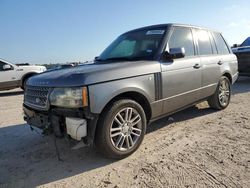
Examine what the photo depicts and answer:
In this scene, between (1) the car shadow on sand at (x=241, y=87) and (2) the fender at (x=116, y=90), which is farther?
(1) the car shadow on sand at (x=241, y=87)

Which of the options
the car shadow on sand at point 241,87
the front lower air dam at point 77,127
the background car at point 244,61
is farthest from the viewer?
the background car at point 244,61

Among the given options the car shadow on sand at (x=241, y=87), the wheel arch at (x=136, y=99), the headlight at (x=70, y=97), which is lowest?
the car shadow on sand at (x=241, y=87)

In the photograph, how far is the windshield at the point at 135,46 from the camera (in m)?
4.57

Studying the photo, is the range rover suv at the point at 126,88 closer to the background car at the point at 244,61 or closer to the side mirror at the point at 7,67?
the background car at the point at 244,61

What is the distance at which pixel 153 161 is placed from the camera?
3.64 m

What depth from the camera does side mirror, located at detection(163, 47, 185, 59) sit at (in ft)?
14.4

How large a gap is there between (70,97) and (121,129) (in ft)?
2.88

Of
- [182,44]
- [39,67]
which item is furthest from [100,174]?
[39,67]

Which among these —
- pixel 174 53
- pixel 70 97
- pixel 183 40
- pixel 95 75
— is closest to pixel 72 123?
pixel 70 97

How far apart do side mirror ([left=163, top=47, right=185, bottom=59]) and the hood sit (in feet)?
0.92

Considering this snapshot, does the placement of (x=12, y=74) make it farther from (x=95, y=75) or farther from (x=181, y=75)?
(x=95, y=75)

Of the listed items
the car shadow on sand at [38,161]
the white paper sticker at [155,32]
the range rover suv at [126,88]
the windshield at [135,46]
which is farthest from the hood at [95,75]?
the car shadow on sand at [38,161]

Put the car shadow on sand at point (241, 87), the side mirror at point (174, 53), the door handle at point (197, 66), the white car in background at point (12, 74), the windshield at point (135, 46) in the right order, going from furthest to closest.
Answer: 1. the white car in background at point (12, 74)
2. the car shadow on sand at point (241, 87)
3. the door handle at point (197, 66)
4. the windshield at point (135, 46)
5. the side mirror at point (174, 53)

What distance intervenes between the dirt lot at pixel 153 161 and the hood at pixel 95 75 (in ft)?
3.65
